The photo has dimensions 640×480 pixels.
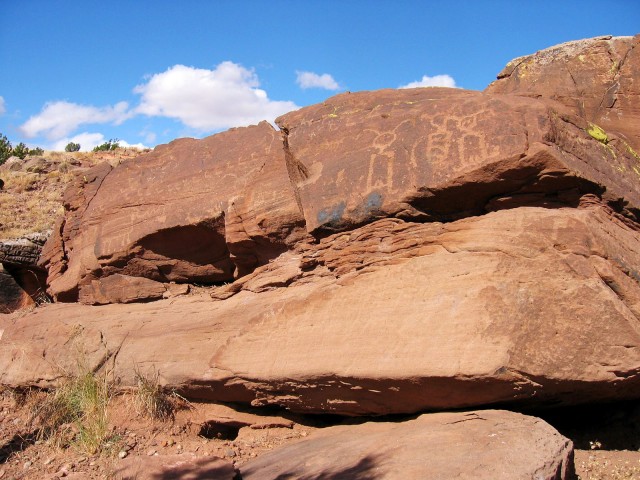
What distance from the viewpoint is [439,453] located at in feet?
12.3

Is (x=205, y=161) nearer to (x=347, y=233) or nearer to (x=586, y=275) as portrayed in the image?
(x=347, y=233)

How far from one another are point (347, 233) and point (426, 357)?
1499mm

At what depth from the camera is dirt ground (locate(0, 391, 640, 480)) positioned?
459cm

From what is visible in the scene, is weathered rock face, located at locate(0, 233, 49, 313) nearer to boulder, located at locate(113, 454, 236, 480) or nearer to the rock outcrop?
the rock outcrop

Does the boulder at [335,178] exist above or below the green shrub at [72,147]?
below

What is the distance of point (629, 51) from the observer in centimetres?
659

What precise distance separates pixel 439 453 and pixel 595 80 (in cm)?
492

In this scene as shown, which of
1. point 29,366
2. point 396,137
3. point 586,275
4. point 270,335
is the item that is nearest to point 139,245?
point 29,366

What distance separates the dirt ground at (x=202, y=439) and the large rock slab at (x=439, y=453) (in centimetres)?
58

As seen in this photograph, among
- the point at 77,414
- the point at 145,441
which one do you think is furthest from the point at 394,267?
the point at 77,414

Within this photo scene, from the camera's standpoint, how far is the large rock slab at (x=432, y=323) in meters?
4.21

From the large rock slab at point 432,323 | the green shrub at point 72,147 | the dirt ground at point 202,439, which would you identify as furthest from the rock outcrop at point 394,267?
the green shrub at point 72,147

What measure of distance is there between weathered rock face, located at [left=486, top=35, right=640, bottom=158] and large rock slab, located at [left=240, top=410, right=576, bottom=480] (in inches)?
148

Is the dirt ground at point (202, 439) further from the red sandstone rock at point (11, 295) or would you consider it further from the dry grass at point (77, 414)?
the red sandstone rock at point (11, 295)
